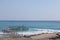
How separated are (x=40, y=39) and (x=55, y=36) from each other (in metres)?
1.86

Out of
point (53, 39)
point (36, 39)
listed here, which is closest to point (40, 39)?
point (36, 39)

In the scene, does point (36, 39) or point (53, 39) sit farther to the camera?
point (53, 39)

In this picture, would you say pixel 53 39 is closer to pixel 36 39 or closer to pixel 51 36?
pixel 51 36

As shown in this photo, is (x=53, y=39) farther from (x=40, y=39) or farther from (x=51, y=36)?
(x=40, y=39)

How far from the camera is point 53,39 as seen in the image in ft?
39.7

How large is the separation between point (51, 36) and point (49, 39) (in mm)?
793

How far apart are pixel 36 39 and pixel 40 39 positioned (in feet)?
0.99

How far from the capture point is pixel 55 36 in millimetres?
12586

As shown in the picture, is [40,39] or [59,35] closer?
[40,39]

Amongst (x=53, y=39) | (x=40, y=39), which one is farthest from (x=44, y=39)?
(x=53, y=39)

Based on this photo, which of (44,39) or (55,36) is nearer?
(44,39)

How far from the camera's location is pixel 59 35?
41.2 feet

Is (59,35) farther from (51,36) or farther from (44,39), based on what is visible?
(44,39)

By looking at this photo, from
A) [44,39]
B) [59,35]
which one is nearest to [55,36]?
[59,35]
